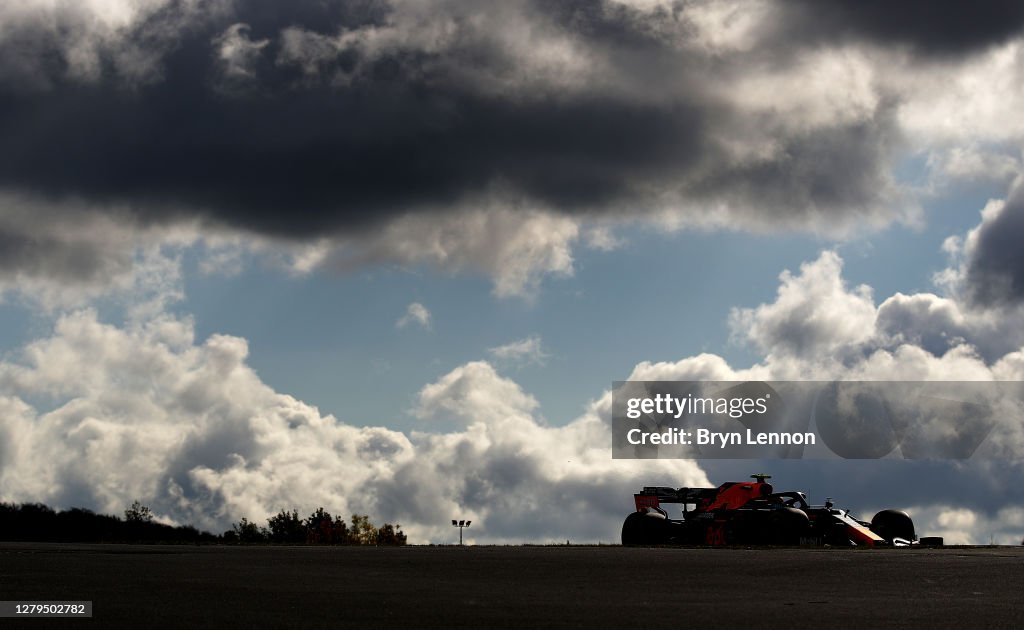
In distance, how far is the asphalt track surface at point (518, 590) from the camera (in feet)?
36.4

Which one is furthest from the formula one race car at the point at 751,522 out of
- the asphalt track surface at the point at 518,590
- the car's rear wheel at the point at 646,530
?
the asphalt track surface at the point at 518,590

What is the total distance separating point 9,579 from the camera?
15242 mm

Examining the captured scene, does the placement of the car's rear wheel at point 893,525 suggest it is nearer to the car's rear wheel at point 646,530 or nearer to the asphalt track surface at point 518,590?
the car's rear wheel at point 646,530

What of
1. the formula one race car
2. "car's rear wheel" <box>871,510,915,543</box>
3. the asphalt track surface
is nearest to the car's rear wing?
the formula one race car

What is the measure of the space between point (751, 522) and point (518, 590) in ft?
70.9

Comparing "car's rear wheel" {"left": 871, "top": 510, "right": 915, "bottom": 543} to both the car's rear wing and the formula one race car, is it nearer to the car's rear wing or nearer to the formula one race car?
the formula one race car

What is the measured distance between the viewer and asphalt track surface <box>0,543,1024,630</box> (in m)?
11.1

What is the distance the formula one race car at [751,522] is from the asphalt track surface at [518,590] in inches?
454

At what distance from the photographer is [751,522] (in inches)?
1362

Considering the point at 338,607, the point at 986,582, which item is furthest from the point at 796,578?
the point at 338,607

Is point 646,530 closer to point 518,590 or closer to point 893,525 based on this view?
point 893,525

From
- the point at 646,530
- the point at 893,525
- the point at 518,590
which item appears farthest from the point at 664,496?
the point at 518,590

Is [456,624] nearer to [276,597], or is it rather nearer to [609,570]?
[276,597]

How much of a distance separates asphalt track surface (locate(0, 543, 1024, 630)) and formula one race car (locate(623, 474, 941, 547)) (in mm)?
11539
